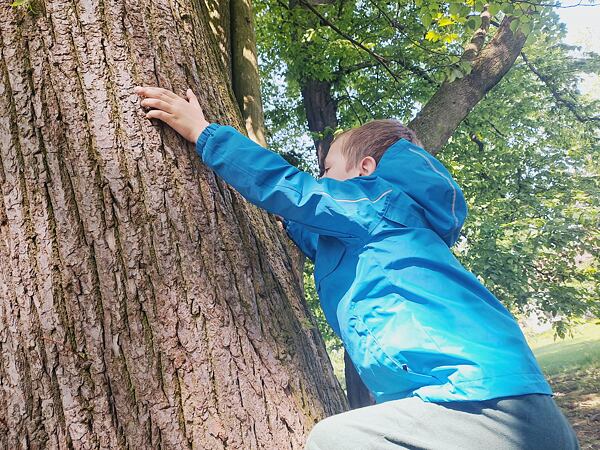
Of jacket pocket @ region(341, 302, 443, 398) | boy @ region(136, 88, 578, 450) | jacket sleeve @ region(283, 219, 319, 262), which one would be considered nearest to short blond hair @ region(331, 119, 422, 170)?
boy @ region(136, 88, 578, 450)

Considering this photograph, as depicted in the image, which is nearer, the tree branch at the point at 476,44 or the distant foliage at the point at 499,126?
the tree branch at the point at 476,44

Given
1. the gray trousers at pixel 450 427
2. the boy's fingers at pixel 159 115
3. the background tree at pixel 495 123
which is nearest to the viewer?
the gray trousers at pixel 450 427

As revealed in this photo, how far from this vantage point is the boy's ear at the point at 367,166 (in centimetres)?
183

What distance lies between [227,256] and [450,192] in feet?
2.42

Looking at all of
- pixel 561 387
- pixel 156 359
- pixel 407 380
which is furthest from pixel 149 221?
pixel 561 387

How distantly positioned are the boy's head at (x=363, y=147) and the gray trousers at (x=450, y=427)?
2.77 ft

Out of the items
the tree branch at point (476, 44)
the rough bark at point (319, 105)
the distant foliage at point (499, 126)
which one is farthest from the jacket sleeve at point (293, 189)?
the rough bark at point (319, 105)

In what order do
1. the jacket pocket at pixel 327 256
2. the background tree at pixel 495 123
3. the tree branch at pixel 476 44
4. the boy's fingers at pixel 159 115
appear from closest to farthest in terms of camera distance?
the boy's fingers at pixel 159 115
the jacket pocket at pixel 327 256
the tree branch at pixel 476 44
the background tree at pixel 495 123

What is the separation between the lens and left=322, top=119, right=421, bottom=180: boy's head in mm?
1859

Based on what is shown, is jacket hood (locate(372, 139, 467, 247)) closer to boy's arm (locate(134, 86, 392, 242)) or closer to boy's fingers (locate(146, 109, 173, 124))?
boy's arm (locate(134, 86, 392, 242))

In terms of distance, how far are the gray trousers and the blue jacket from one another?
0.04 meters

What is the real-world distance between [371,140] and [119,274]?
3.29ft

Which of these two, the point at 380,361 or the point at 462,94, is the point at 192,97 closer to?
the point at 380,361

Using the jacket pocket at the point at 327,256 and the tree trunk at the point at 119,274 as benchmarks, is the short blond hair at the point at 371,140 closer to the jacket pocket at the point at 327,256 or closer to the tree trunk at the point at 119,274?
the jacket pocket at the point at 327,256
